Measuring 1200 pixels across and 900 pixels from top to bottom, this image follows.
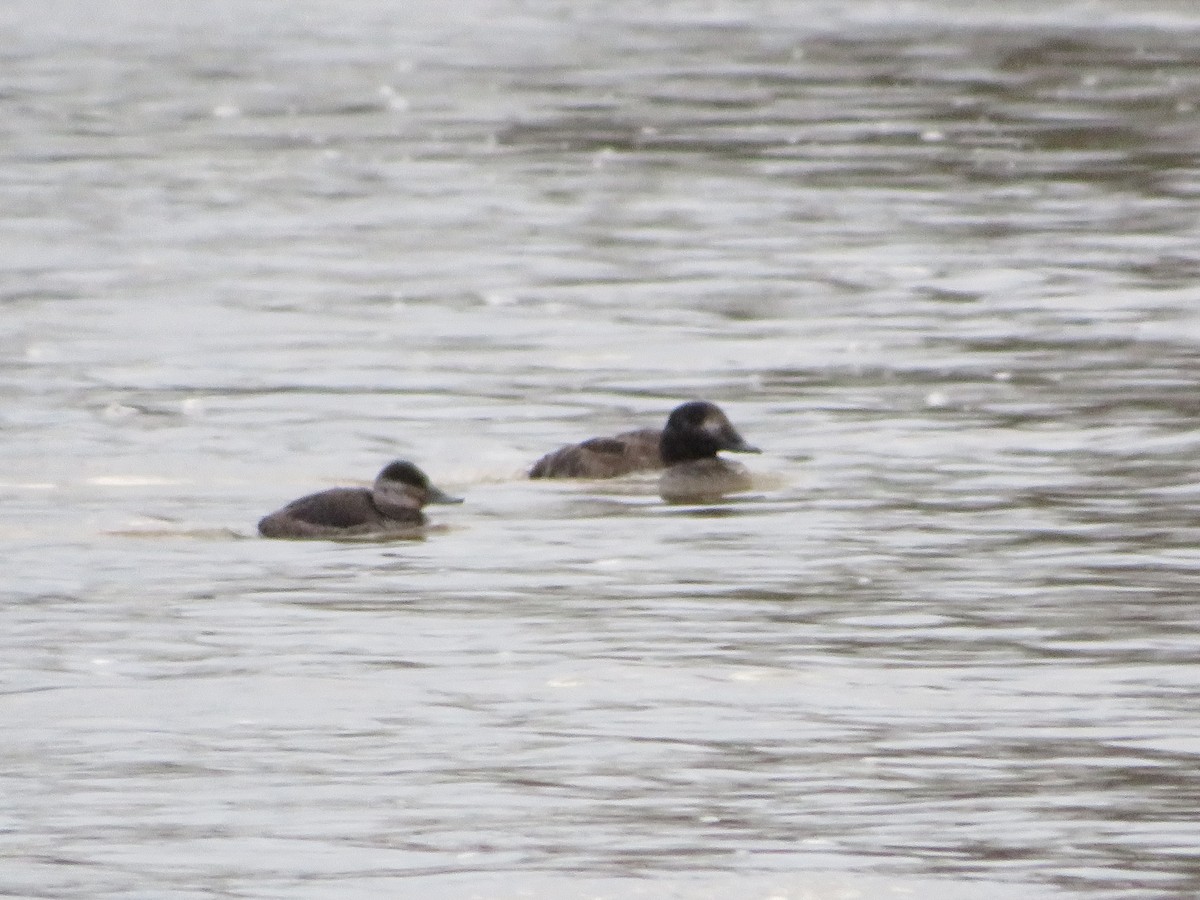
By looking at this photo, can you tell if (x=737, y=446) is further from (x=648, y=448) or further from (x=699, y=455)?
(x=648, y=448)

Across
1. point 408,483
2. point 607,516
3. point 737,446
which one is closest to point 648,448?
point 737,446

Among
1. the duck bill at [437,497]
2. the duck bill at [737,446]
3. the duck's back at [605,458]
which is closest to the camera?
the duck bill at [437,497]

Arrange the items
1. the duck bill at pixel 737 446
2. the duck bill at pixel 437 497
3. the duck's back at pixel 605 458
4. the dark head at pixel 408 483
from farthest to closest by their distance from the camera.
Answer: the duck bill at pixel 737 446
the duck's back at pixel 605 458
the duck bill at pixel 437 497
the dark head at pixel 408 483

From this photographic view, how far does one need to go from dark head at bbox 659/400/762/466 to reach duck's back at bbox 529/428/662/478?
8 centimetres

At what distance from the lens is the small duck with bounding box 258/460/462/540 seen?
1445 centimetres

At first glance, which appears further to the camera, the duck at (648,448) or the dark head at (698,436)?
the dark head at (698,436)

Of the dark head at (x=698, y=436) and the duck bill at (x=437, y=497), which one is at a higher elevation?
the dark head at (x=698, y=436)

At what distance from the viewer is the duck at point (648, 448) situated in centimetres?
1576

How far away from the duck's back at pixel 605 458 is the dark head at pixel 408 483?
36.8 inches

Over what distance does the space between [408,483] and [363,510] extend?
10.1 inches

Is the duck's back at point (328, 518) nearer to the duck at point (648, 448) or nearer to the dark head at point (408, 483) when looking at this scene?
the dark head at point (408, 483)

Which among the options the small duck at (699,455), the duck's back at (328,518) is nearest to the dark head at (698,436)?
the small duck at (699,455)

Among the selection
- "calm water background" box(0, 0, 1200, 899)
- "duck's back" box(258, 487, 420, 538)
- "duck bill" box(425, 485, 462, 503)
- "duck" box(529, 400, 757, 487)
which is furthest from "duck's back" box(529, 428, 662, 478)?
"duck's back" box(258, 487, 420, 538)

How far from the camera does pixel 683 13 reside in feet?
192
